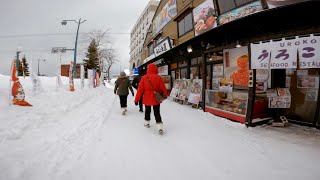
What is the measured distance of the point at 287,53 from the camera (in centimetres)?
502

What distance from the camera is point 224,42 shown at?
329 inches

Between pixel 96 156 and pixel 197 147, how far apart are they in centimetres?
222

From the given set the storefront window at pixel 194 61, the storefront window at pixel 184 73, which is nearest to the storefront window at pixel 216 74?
the storefront window at pixel 194 61

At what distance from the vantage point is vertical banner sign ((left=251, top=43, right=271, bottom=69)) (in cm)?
548

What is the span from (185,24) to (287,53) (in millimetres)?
10952

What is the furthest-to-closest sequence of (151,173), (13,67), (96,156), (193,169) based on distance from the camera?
(13,67)
(96,156)
(193,169)
(151,173)

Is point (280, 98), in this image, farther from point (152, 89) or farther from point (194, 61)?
point (194, 61)

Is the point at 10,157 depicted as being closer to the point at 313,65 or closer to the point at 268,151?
the point at 268,151

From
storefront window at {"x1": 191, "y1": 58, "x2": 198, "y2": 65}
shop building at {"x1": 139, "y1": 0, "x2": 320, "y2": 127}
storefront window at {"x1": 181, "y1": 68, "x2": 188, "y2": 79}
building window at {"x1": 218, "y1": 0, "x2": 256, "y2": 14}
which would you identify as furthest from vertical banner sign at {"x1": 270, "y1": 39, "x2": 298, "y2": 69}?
storefront window at {"x1": 181, "y1": 68, "x2": 188, "y2": 79}

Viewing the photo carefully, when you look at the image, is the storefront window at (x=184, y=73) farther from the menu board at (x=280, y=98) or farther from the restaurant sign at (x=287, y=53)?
the restaurant sign at (x=287, y=53)

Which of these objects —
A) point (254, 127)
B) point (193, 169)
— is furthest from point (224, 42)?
point (193, 169)

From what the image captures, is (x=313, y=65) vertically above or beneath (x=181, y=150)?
above

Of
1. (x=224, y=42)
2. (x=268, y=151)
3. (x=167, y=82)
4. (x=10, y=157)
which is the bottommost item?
(x=268, y=151)

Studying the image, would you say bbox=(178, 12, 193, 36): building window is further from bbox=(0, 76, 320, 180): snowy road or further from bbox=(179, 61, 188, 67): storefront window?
bbox=(0, 76, 320, 180): snowy road
